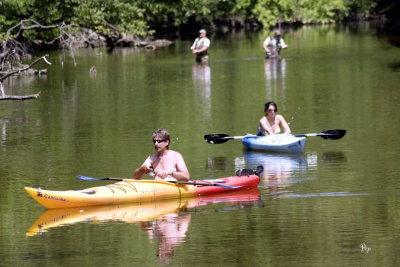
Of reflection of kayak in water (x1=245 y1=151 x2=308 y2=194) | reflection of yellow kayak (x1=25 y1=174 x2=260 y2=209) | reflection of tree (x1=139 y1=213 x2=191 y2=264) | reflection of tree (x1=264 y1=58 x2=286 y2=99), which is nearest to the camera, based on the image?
reflection of tree (x1=139 y1=213 x2=191 y2=264)

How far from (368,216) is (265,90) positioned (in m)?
17.3

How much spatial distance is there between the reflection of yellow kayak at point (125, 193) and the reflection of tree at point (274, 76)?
13.7 metres

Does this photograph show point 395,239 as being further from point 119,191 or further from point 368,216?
point 119,191

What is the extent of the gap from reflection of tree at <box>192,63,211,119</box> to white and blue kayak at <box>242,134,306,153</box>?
20.1ft

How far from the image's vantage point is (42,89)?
3316cm

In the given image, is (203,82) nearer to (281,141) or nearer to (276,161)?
(281,141)

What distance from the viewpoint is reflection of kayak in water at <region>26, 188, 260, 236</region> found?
13516mm

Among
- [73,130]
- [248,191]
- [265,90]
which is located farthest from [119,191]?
[265,90]

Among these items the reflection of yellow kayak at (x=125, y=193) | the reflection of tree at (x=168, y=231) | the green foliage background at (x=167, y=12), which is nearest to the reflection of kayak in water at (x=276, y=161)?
the reflection of yellow kayak at (x=125, y=193)

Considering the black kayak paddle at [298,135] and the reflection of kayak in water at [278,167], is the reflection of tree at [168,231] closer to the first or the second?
the reflection of kayak in water at [278,167]

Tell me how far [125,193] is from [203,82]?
19.6 m

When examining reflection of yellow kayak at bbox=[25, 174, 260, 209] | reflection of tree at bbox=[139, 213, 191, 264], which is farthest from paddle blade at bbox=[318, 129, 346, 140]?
reflection of tree at bbox=[139, 213, 191, 264]

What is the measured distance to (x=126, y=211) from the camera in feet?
46.2

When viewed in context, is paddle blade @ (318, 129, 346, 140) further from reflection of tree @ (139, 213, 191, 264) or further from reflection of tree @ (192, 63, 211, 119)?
reflection of tree @ (139, 213, 191, 264)
